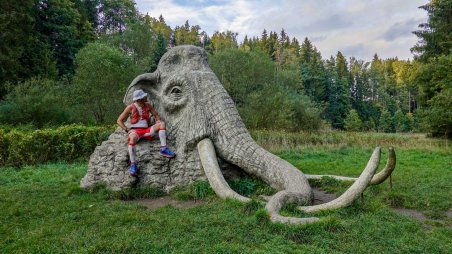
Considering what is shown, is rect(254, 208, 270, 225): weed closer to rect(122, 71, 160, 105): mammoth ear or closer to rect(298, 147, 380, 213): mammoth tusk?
rect(298, 147, 380, 213): mammoth tusk

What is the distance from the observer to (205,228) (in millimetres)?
4293

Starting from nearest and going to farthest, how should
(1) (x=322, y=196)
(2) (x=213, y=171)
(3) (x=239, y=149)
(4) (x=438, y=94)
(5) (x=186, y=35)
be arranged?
(2) (x=213, y=171) → (3) (x=239, y=149) → (1) (x=322, y=196) → (4) (x=438, y=94) → (5) (x=186, y=35)

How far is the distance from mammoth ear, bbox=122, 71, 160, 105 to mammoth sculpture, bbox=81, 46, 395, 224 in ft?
0.10

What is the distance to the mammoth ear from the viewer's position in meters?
7.54

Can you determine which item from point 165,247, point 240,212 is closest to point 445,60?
point 240,212

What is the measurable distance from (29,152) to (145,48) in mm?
29058

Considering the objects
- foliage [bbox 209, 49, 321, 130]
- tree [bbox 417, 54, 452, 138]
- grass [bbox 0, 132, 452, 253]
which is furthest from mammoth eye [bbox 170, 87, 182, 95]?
foliage [bbox 209, 49, 321, 130]

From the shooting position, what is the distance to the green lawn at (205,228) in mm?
3715

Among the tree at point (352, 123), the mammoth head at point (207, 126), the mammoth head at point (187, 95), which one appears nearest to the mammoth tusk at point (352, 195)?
the mammoth head at point (207, 126)

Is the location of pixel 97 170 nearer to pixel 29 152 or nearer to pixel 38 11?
pixel 29 152

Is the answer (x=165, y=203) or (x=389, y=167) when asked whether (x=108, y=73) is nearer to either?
(x=165, y=203)

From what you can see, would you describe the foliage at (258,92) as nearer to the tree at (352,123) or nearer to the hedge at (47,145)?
the hedge at (47,145)

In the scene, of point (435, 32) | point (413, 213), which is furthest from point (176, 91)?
point (435, 32)

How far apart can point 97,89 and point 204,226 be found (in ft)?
70.2
